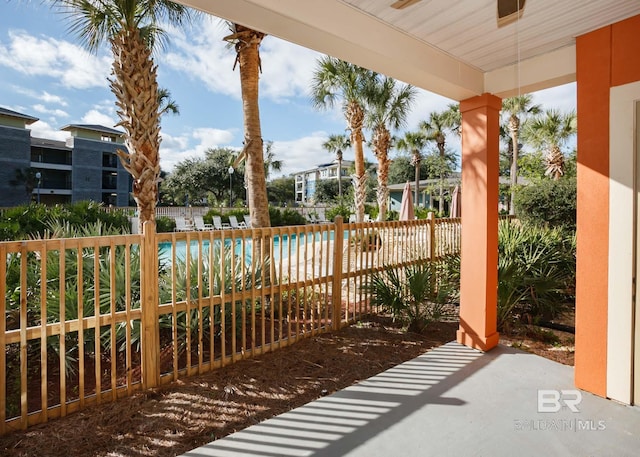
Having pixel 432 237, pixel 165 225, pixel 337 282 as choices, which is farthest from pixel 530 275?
pixel 165 225

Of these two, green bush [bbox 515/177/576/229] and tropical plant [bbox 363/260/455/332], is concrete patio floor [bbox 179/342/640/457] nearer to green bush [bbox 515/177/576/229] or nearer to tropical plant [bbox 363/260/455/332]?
tropical plant [bbox 363/260/455/332]

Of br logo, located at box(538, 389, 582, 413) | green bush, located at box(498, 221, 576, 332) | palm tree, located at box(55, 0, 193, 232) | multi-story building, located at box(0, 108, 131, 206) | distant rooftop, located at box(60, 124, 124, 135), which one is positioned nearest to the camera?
br logo, located at box(538, 389, 582, 413)

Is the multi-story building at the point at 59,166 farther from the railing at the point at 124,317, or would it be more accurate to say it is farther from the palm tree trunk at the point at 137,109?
the railing at the point at 124,317

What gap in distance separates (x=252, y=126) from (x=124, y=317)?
3.62 m

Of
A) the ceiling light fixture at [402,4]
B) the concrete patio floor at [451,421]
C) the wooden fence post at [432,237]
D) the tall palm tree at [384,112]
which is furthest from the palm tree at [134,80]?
the tall palm tree at [384,112]

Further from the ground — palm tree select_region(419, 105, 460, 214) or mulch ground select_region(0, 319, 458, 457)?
palm tree select_region(419, 105, 460, 214)

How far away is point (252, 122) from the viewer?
18.2 feet

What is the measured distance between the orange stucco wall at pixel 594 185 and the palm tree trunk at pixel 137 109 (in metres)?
5.44

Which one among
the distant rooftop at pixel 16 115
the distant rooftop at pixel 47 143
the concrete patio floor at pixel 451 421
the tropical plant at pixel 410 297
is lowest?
the concrete patio floor at pixel 451 421

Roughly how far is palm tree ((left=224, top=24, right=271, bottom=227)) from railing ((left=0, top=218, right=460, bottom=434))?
4.20 ft

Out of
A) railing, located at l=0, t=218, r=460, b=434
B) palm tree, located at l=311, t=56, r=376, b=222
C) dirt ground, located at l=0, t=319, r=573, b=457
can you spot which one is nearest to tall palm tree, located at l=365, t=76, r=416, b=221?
palm tree, located at l=311, t=56, r=376, b=222

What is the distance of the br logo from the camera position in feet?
8.79

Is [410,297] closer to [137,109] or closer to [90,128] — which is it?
[137,109]

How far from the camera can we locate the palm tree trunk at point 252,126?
5477mm
